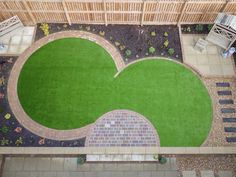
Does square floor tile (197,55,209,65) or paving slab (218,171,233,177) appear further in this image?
square floor tile (197,55,209,65)

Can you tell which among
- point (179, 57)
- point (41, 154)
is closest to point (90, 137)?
point (41, 154)

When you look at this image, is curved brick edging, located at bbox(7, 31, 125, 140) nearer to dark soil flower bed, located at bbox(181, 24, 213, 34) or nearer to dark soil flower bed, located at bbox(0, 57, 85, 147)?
dark soil flower bed, located at bbox(0, 57, 85, 147)

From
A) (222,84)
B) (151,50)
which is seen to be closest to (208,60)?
(222,84)

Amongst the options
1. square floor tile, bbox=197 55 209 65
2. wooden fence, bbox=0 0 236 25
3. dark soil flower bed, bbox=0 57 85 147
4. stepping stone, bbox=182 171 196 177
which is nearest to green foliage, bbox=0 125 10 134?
dark soil flower bed, bbox=0 57 85 147

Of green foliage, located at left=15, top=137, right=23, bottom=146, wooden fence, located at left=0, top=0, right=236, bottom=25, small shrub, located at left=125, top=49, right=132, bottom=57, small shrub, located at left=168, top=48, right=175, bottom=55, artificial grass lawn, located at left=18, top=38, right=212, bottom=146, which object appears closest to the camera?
green foliage, located at left=15, top=137, right=23, bottom=146

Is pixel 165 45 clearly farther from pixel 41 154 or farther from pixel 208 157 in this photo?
pixel 41 154

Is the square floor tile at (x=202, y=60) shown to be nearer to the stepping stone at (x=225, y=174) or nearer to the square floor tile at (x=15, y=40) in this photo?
the stepping stone at (x=225, y=174)
